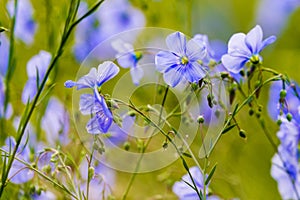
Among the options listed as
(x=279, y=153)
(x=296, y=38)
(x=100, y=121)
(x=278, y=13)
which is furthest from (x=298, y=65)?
(x=100, y=121)

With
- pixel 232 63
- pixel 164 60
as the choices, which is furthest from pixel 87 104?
pixel 232 63

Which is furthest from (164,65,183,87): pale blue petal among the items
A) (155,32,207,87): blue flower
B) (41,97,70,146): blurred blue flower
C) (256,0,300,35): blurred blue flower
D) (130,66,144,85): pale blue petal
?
(256,0,300,35): blurred blue flower

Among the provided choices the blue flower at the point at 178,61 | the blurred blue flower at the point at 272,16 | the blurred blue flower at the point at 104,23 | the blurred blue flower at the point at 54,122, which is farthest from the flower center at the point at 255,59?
the blurred blue flower at the point at 272,16

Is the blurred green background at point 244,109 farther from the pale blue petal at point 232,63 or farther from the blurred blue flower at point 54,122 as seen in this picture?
the pale blue petal at point 232,63

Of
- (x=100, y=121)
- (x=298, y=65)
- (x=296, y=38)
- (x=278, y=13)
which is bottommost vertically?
(x=100, y=121)

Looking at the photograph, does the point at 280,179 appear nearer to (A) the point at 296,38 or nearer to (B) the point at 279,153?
(B) the point at 279,153
